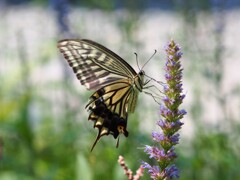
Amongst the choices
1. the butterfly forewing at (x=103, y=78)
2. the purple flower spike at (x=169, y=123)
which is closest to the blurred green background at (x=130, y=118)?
the butterfly forewing at (x=103, y=78)

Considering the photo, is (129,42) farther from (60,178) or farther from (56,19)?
(60,178)

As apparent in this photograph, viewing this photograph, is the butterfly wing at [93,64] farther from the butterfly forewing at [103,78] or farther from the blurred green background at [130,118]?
the blurred green background at [130,118]

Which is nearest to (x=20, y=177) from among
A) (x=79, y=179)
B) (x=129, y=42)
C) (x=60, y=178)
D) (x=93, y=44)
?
(x=60, y=178)

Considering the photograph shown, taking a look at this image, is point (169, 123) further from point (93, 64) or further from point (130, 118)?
point (130, 118)

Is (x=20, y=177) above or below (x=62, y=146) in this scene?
below

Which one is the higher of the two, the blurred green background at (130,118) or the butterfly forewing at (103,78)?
the blurred green background at (130,118)

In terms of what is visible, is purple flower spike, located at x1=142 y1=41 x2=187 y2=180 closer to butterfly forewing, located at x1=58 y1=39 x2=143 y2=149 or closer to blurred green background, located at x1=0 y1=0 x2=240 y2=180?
butterfly forewing, located at x1=58 y1=39 x2=143 y2=149

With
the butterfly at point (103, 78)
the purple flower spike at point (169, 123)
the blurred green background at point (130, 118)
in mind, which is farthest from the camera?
the blurred green background at point (130, 118)

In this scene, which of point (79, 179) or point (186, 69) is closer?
point (79, 179)
